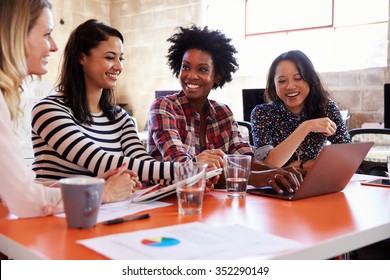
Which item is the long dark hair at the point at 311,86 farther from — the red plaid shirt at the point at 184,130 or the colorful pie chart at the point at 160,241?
the colorful pie chart at the point at 160,241

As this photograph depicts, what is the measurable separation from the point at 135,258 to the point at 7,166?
37 cm

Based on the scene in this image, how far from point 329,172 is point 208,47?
0.90 m

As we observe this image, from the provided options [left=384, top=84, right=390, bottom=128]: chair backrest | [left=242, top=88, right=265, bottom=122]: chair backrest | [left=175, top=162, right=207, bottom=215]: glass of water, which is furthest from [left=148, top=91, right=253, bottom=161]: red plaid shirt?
[left=242, top=88, right=265, bottom=122]: chair backrest

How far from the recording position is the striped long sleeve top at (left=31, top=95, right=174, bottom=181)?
4.30 ft

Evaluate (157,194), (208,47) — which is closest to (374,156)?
(208,47)

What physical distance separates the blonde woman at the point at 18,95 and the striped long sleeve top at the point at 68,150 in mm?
115

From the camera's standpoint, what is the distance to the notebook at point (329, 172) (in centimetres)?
113

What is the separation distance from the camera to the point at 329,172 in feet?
3.88

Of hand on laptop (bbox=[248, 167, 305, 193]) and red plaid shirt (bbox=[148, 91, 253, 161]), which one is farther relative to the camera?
red plaid shirt (bbox=[148, 91, 253, 161])

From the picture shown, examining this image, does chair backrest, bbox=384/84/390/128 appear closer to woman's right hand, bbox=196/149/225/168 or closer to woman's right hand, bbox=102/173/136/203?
woman's right hand, bbox=196/149/225/168

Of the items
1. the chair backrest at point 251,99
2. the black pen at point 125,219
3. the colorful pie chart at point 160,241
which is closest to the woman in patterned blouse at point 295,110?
the black pen at point 125,219

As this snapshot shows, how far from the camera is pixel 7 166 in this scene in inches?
35.2

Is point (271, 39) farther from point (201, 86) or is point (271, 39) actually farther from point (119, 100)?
point (201, 86)

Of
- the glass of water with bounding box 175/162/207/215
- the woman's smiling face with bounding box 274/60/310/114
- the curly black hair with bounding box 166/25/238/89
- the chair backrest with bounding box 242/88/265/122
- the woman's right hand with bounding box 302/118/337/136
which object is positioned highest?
the curly black hair with bounding box 166/25/238/89
